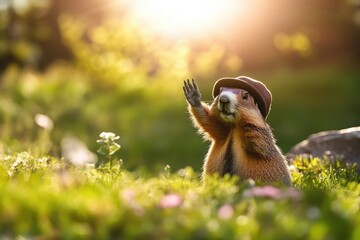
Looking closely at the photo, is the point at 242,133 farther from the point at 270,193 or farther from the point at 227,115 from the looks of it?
the point at 270,193

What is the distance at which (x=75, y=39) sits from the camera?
2044 cm

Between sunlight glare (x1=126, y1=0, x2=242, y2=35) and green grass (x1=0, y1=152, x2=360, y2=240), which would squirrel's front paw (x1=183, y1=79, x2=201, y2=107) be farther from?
sunlight glare (x1=126, y1=0, x2=242, y2=35)

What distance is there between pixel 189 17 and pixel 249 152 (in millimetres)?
16180

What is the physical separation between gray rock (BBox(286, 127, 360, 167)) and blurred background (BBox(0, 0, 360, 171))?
4.75 m

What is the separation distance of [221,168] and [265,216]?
205 cm

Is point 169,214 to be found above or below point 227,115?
below

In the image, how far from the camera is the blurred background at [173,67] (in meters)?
13.9

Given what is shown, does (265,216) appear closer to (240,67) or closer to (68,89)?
(68,89)

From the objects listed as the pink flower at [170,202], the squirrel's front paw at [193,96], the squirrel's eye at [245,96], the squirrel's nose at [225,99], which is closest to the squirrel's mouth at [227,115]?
the squirrel's nose at [225,99]

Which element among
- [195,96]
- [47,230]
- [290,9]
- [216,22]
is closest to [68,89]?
[216,22]

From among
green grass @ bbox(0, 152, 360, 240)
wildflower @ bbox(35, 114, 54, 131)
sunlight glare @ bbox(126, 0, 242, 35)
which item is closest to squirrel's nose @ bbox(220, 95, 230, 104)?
green grass @ bbox(0, 152, 360, 240)

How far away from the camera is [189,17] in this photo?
21.0m

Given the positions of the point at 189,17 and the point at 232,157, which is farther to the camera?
the point at 189,17

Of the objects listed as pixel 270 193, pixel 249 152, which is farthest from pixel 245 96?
pixel 270 193
